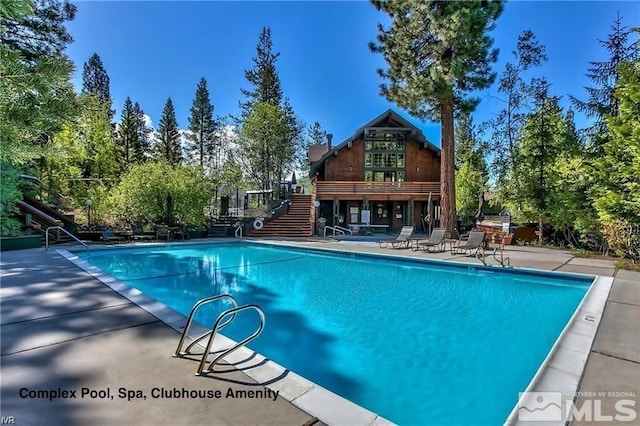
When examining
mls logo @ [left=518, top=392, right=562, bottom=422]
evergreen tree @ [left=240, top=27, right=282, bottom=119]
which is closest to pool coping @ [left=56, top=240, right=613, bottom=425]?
mls logo @ [left=518, top=392, right=562, bottom=422]

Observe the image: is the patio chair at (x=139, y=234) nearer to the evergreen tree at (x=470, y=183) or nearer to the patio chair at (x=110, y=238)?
the patio chair at (x=110, y=238)

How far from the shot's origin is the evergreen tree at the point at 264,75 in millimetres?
34031

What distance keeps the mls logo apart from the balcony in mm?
18629

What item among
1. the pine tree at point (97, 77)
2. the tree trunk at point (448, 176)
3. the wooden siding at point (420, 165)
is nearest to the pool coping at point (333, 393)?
the tree trunk at point (448, 176)

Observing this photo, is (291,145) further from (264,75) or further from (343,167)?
(343,167)

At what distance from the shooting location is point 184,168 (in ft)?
57.0

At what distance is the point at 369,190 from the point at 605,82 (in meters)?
12.2

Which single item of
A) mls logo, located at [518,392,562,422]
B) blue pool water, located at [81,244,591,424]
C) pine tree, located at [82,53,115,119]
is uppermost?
pine tree, located at [82,53,115,119]

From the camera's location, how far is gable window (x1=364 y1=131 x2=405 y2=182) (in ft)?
78.6

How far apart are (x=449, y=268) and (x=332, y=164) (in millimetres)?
14998

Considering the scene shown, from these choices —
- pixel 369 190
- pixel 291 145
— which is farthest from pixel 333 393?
pixel 291 145

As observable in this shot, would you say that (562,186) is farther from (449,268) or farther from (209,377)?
(209,377)

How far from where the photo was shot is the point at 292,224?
2091 cm

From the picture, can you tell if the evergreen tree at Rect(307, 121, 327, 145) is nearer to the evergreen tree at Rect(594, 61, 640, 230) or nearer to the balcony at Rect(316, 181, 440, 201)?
the balcony at Rect(316, 181, 440, 201)
